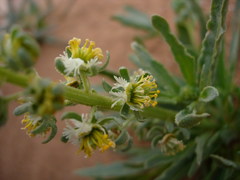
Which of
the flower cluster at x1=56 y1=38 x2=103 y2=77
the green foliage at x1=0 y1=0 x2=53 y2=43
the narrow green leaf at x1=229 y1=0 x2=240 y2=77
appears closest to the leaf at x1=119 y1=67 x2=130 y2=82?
the flower cluster at x1=56 y1=38 x2=103 y2=77

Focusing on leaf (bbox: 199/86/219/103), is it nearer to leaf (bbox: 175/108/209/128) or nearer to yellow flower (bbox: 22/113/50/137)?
leaf (bbox: 175/108/209/128)

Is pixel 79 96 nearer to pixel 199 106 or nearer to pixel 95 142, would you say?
pixel 95 142

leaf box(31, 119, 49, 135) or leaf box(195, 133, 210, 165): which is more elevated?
leaf box(31, 119, 49, 135)

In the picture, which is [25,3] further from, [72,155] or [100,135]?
[100,135]

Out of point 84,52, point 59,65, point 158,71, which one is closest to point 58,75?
point 158,71

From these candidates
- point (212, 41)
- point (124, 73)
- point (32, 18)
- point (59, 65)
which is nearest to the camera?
point (59, 65)

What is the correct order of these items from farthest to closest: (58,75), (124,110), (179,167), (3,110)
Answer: (58,75) → (179,167) → (124,110) → (3,110)
